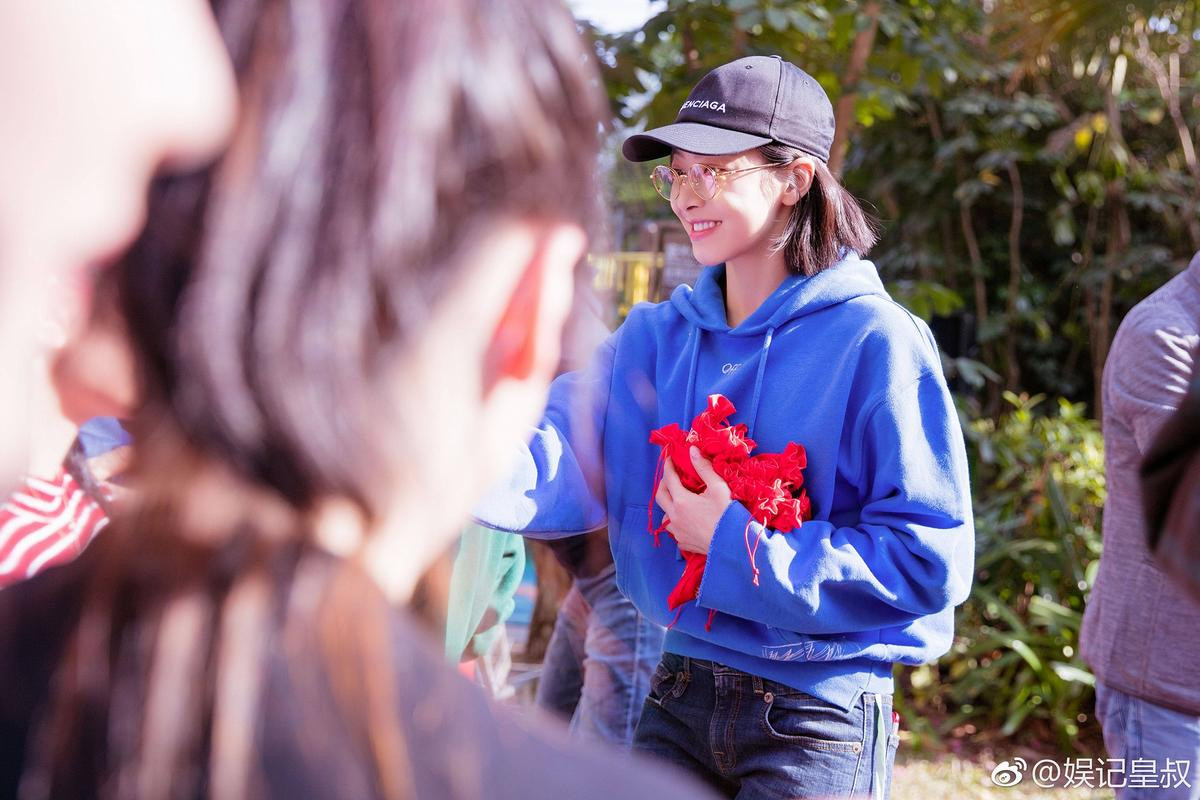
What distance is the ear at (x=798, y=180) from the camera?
203cm

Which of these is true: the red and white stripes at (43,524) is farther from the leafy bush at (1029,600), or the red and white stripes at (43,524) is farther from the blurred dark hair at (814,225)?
the leafy bush at (1029,600)

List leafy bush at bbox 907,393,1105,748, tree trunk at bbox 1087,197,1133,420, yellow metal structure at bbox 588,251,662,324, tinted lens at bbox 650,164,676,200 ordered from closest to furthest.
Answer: tinted lens at bbox 650,164,676,200
leafy bush at bbox 907,393,1105,748
yellow metal structure at bbox 588,251,662,324
tree trunk at bbox 1087,197,1133,420

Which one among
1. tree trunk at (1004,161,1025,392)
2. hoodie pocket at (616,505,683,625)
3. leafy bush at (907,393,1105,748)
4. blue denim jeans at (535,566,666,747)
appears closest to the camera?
hoodie pocket at (616,505,683,625)

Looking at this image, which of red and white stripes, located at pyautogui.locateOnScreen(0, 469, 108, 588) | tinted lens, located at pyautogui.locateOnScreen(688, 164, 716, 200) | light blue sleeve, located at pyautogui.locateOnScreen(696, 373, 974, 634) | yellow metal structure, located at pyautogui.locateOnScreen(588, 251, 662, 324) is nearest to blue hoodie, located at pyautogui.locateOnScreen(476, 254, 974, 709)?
light blue sleeve, located at pyautogui.locateOnScreen(696, 373, 974, 634)

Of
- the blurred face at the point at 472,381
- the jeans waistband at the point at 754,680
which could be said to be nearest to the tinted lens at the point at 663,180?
the jeans waistband at the point at 754,680

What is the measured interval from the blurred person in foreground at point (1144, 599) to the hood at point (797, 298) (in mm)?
785

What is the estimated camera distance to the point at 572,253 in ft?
2.25

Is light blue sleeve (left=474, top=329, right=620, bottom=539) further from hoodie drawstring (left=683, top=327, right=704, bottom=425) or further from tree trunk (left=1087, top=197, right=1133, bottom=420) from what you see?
tree trunk (left=1087, top=197, right=1133, bottom=420)

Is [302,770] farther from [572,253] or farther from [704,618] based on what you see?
[704,618]

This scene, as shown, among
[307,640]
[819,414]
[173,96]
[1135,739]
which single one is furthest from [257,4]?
[1135,739]

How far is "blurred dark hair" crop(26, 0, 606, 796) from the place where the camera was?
0.55 metres

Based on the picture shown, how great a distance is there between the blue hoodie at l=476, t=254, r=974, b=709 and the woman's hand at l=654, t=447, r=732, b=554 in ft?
0.10

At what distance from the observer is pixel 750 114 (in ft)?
6.56

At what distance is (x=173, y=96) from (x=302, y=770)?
1.19 ft
